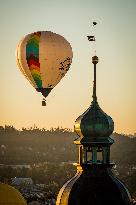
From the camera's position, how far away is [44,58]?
56156 millimetres

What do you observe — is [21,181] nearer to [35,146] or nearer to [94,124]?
[35,146]

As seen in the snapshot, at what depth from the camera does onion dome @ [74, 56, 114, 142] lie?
34812 millimetres

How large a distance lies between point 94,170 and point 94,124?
1.91 meters

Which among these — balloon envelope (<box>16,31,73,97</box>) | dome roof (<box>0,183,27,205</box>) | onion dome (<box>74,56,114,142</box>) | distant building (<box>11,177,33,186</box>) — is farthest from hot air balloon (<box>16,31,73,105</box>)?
distant building (<box>11,177,33,186</box>)

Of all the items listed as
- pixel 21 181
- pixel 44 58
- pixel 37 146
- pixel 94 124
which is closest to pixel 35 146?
pixel 37 146

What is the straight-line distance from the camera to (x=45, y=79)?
5700 cm

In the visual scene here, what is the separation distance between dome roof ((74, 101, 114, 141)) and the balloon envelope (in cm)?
2036

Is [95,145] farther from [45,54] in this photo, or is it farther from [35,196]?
[35,196]

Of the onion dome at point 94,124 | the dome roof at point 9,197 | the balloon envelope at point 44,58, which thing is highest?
the balloon envelope at point 44,58

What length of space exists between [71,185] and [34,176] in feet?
Result: 398

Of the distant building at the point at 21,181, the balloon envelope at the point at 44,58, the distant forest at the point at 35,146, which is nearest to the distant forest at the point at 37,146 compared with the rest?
the distant forest at the point at 35,146

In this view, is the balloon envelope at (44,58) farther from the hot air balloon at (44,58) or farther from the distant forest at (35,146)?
the distant forest at (35,146)

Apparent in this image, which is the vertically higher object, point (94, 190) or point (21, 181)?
point (21, 181)

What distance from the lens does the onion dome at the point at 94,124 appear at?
34812 millimetres
